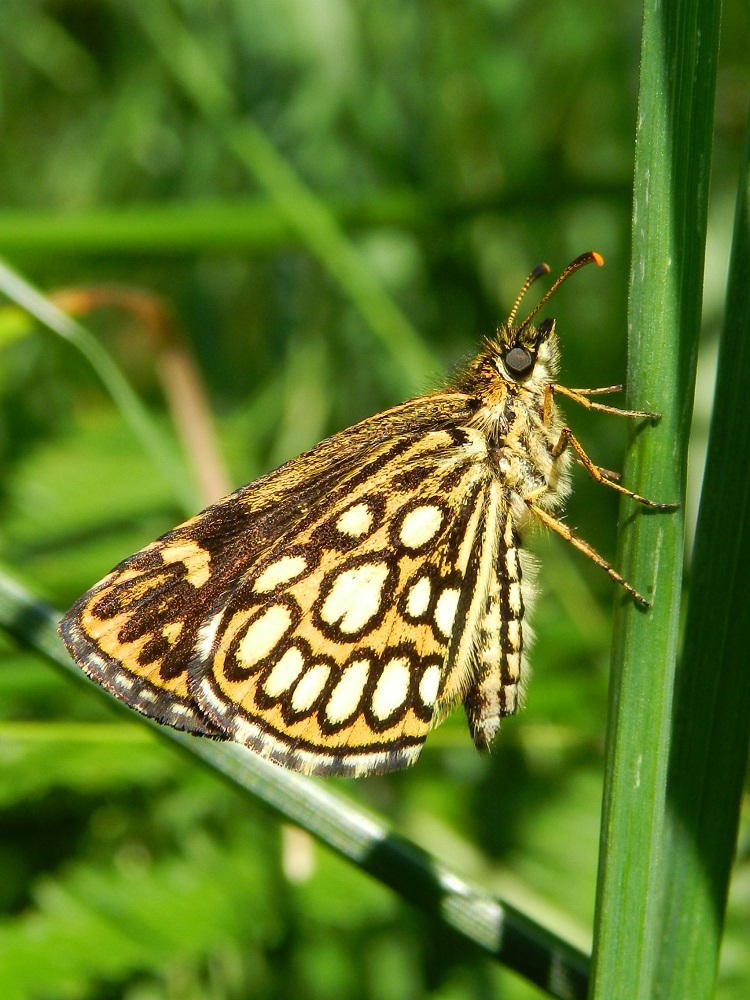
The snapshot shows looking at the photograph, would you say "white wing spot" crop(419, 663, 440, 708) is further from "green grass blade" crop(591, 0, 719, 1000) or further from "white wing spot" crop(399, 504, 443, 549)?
"green grass blade" crop(591, 0, 719, 1000)

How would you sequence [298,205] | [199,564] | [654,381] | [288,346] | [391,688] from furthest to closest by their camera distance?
[288,346] < [298,205] < [199,564] < [391,688] < [654,381]

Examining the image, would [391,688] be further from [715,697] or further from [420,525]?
[715,697]

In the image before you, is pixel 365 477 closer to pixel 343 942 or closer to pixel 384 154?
pixel 343 942

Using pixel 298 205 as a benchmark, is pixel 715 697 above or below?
below

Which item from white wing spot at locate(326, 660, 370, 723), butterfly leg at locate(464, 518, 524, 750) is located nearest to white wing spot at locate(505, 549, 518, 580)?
butterfly leg at locate(464, 518, 524, 750)

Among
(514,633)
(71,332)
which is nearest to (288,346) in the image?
(71,332)

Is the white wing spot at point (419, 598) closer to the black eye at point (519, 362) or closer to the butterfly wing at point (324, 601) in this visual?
the butterfly wing at point (324, 601)
